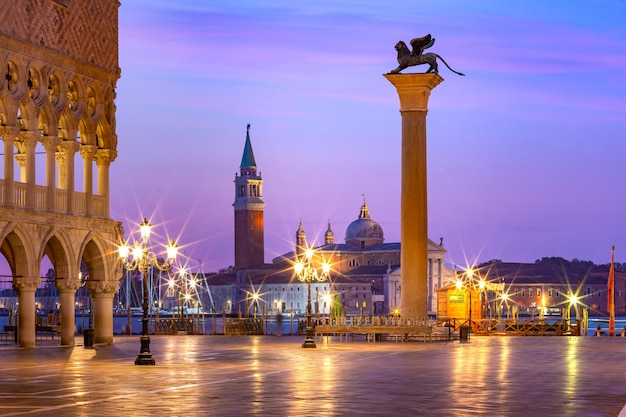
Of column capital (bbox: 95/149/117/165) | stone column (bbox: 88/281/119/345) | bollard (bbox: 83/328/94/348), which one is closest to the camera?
bollard (bbox: 83/328/94/348)

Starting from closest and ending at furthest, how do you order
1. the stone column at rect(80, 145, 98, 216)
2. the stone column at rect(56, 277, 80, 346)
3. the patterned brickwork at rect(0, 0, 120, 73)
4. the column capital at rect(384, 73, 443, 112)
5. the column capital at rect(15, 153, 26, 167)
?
the patterned brickwork at rect(0, 0, 120, 73) < the stone column at rect(56, 277, 80, 346) < the stone column at rect(80, 145, 98, 216) < the column capital at rect(15, 153, 26, 167) < the column capital at rect(384, 73, 443, 112)

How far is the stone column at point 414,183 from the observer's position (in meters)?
48.0

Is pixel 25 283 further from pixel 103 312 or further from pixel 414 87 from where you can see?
pixel 414 87

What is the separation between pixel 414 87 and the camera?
4784 cm

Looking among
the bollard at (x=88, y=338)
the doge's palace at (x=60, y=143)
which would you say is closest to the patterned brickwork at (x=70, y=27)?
the doge's palace at (x=60, y=143)

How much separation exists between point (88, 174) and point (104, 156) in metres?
1.04

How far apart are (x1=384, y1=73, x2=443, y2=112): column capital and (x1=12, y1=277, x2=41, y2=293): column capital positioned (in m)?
14.8

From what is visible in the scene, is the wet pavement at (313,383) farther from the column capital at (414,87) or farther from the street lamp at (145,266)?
the column capital at (414,87)

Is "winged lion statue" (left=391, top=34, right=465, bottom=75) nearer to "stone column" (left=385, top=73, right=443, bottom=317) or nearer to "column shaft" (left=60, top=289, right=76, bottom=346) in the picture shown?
"stone column" (left=385, top=73, right=443, bottom=317)

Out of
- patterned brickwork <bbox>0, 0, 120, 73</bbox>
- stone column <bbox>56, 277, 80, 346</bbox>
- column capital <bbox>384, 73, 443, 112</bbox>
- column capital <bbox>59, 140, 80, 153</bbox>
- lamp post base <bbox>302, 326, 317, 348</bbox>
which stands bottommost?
lamp post base <bbox>302, 326, 317, 348</bbox>

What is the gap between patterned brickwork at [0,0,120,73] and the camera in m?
38.9

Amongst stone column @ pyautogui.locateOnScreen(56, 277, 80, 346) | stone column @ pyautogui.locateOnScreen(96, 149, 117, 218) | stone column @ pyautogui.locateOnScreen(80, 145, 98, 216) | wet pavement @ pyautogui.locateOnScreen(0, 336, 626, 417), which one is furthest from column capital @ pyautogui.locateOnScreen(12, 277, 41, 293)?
stone column @ pyautogui.locateOnScreen(96, 149, 117, 218)

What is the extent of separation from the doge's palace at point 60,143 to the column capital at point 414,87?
9.87 metres

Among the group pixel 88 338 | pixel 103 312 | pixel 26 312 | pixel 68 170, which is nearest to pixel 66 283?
pixel 88 338
